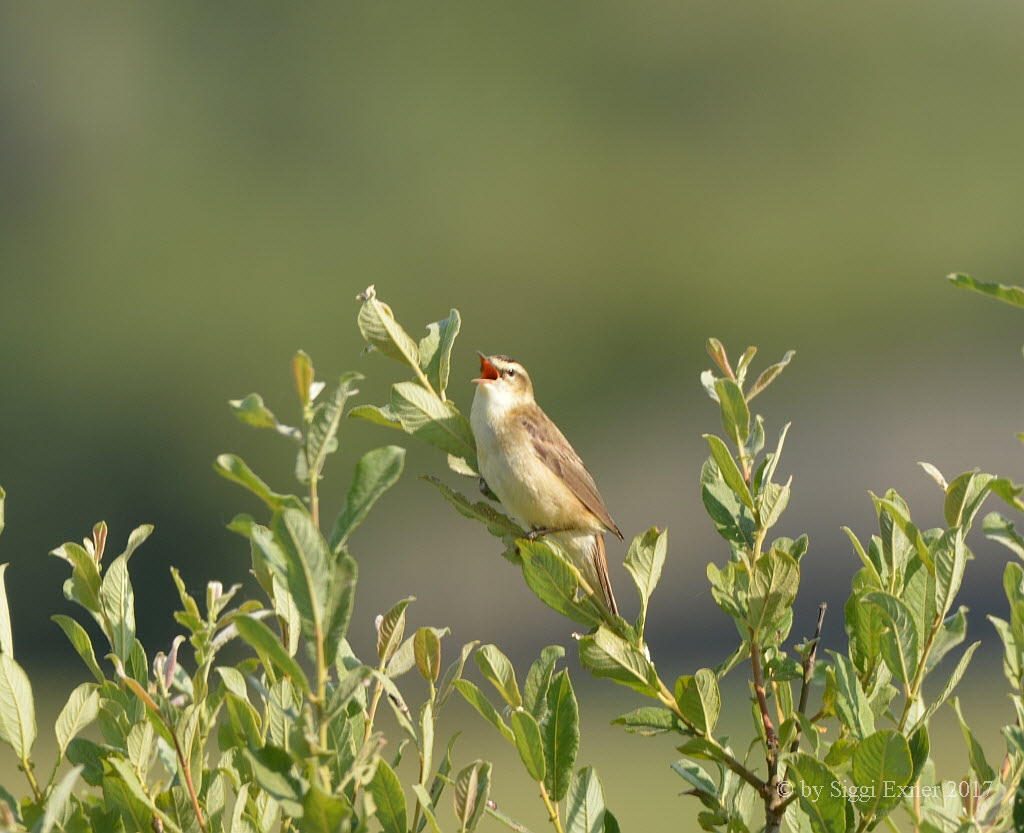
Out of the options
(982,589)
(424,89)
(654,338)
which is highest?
(424,89)

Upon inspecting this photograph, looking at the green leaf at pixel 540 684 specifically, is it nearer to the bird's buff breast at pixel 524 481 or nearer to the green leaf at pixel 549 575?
the green leaf at pixel 549 575

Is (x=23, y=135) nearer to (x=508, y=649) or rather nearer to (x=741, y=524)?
(x=508, y=649)

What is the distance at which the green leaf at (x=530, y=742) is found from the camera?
1352 millimetres

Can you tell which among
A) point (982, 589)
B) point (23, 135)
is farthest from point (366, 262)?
point (982, 589)

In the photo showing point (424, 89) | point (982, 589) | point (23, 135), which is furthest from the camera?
point (424, 89)

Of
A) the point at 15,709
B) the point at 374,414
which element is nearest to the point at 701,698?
the point at 374,414

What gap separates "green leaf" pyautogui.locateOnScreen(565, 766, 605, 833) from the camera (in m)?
1.37

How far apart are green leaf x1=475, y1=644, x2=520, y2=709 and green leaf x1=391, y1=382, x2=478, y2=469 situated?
1.02ft

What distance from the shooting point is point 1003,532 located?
1.33 meters

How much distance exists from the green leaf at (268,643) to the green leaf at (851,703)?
0.61 meters

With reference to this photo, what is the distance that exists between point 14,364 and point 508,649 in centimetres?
873

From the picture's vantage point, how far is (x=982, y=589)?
16.0m

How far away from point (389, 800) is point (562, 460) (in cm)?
218

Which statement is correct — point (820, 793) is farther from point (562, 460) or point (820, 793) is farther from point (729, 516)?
point (562, 460)
